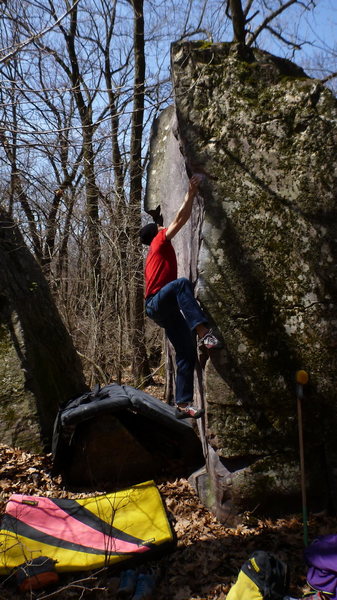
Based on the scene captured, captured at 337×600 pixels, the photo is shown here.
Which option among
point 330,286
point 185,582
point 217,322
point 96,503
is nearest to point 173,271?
point 217,322

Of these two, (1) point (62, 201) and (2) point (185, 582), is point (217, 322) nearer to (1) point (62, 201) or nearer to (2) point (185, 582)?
(2) point (185, 582)

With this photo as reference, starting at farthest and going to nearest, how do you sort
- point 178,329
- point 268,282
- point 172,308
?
point 178,329 → point 172,308 → point 268,282

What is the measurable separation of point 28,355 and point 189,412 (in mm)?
2241

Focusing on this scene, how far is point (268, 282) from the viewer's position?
4.73m

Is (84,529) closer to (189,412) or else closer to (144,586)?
(144,586)

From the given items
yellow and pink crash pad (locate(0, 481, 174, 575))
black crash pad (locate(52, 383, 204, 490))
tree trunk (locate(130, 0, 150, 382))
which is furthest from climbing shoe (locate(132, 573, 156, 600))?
tree trunk (locate(130, 0, 150, 382))

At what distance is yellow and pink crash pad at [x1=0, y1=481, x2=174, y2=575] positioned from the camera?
397cm

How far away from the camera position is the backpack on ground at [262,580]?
335 centimetres

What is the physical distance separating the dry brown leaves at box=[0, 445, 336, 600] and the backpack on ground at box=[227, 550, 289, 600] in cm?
40

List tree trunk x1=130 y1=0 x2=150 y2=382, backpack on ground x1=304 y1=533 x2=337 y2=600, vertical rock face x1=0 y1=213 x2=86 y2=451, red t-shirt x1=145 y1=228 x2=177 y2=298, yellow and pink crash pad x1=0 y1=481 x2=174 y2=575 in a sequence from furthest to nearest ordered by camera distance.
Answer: tree trunk x1=130 y1=0 x2=150 y2=382
vertical rock face x1=0 y1=213 x2=86 y2=451
red t-shirt x1=145 y1=228 x2=177 y2=298
yellow and pink crash pad x1=0 y1=481 x2=174 y2=575
backpack on ground x1=304 y1=533 x2=337 y2=600

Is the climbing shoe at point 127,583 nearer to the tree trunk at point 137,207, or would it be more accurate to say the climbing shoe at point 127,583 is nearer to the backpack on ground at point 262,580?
the backpack on ground at point 262,580

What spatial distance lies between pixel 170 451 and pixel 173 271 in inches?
81.7

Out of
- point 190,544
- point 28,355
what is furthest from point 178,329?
point 28,355

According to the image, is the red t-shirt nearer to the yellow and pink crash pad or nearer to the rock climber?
the rock climber
